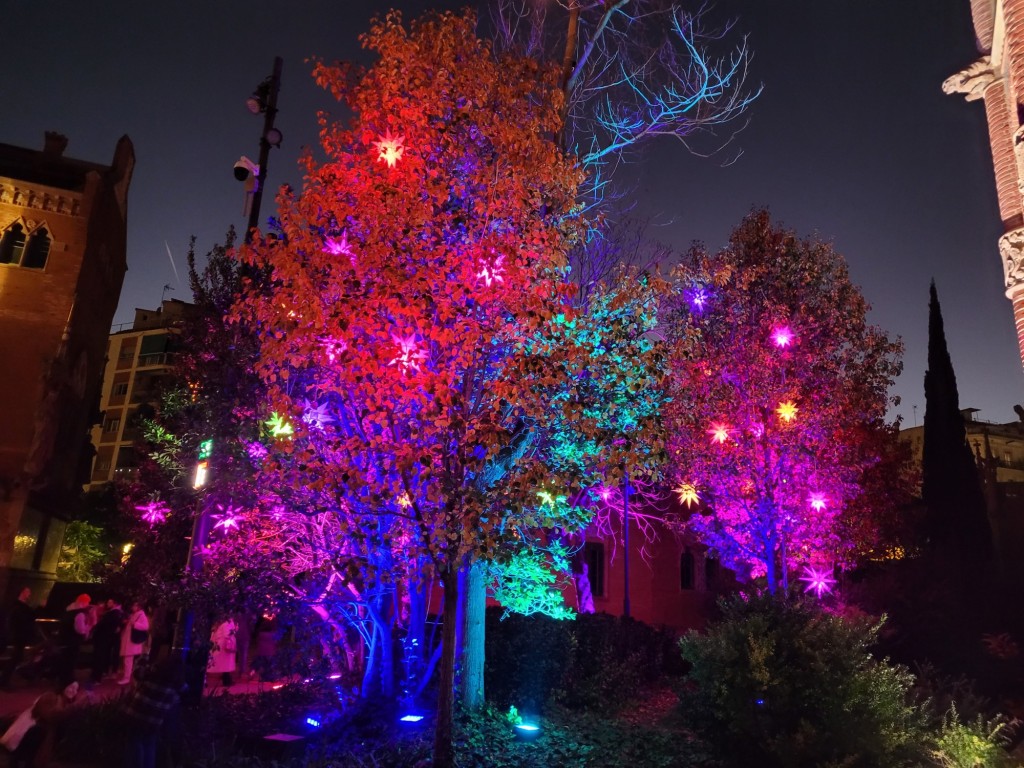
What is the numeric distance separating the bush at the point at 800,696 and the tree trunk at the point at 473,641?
9.58ft

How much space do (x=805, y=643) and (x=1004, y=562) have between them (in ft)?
83.2

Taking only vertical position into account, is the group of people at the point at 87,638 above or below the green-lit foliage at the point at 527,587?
below

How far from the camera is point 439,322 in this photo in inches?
330

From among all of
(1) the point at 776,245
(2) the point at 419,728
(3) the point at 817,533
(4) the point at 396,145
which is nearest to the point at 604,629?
(2) the point at 419,728

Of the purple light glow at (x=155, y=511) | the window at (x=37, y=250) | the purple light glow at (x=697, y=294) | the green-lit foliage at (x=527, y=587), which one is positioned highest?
the window at (x=37, y=250)

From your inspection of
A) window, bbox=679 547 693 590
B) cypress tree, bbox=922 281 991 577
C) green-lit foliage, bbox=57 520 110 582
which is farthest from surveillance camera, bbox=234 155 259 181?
green-lit foliage, bbox=57 520 110 582

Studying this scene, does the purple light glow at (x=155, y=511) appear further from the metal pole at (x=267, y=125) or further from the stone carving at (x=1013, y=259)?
the stone carving at (x=1013, y=259)

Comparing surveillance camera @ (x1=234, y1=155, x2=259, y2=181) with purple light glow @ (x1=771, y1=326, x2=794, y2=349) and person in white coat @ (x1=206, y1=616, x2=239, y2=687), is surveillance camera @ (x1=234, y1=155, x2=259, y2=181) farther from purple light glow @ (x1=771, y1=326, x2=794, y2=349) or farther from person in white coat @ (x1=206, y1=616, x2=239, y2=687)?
purple light glow @ (x1=771, y1=326, x2=794, y2=349)

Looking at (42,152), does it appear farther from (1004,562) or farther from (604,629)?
(1004,562)

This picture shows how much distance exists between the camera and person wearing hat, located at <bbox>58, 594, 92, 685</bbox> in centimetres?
1325

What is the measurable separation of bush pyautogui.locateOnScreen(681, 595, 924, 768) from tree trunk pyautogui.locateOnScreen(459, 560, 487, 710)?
2.92m

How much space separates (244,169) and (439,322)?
457cm

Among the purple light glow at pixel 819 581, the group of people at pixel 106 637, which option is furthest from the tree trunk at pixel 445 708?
the purple light glow at pixel 819 581

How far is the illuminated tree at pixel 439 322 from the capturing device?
7.74 metres
